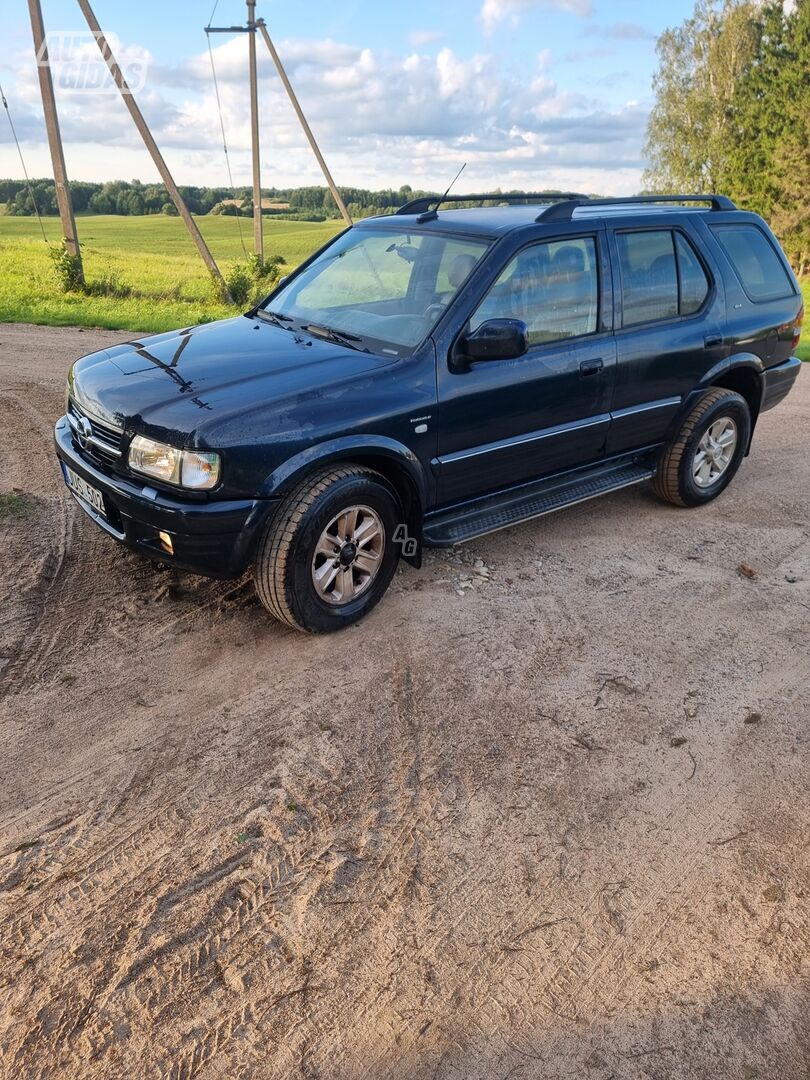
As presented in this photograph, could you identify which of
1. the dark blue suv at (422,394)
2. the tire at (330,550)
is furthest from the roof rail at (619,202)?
the tire at (330,550)

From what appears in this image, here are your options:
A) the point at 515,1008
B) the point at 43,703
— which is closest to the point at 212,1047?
the point at 515,1008

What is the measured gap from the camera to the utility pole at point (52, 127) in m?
14.4

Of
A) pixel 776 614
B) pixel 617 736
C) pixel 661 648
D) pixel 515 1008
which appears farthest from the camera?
pixel 776 614

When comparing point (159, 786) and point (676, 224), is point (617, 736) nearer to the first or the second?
point (159, 786)

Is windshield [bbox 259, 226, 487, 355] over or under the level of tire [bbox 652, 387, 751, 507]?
over

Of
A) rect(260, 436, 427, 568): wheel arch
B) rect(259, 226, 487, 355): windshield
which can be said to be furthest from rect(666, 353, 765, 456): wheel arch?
rect(260, 436, 427, 568): wheel arch

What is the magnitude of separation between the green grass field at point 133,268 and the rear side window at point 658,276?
7.77 metres

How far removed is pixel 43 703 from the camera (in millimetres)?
3488

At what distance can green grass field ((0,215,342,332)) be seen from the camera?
14.3 m

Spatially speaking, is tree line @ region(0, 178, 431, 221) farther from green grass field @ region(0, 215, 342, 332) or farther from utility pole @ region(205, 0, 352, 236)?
utility pole @ region(205, 0, 352, 236)

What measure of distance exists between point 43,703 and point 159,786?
31.6 inches

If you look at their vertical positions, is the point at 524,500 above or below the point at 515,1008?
above

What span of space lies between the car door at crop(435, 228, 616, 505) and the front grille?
1.64 meters

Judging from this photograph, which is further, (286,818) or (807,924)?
(286,818)
